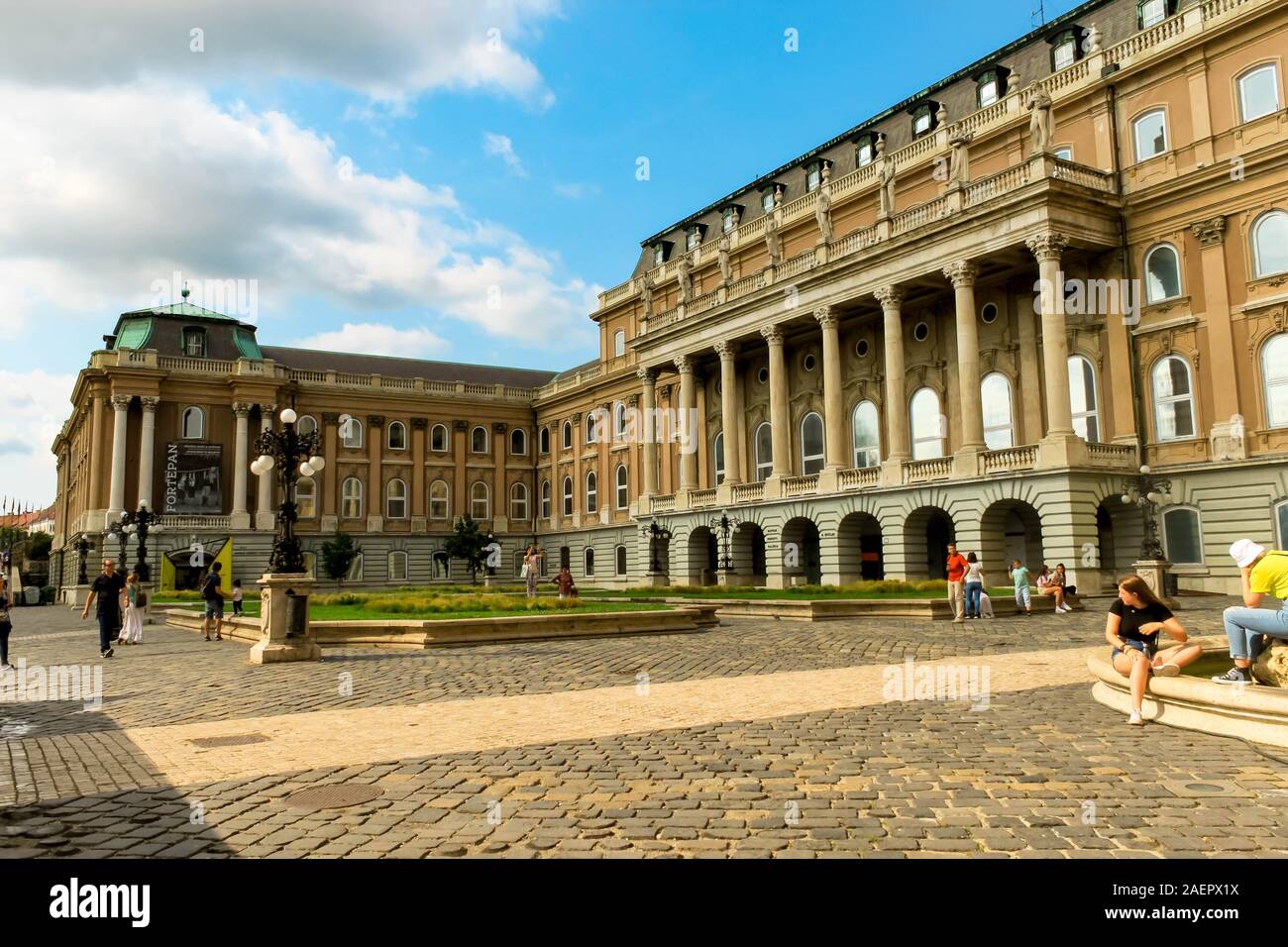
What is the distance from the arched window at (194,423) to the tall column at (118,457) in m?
3.52

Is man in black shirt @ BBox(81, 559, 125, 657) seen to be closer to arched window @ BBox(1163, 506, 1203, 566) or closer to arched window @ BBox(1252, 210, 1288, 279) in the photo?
arched window @ BBox(1163, 506, 1203, 566)

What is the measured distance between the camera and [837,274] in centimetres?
4066

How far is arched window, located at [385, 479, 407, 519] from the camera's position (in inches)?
2621

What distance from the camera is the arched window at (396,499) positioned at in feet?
218

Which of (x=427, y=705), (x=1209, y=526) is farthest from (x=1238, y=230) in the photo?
(x=427, y=705)

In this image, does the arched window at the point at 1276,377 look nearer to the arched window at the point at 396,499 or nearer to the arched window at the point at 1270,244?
the arched window at the point at 1270,244

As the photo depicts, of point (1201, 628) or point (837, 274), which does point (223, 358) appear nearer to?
point (837, 274)

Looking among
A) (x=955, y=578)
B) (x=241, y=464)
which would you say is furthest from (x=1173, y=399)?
(x=241, y=464)

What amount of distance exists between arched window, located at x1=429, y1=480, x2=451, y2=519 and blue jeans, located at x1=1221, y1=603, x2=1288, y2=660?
62984 millimetres

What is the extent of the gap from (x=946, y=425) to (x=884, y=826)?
3607cm

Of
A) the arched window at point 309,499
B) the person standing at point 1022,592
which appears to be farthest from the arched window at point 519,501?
the person standing at point 1022,592

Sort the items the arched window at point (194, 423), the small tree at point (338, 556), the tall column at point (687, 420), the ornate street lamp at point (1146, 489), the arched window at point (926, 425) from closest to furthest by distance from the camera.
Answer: the ornate street lamp at point (1146, 489) < the arched window at point (926, 425) < the tall column at point (687, 420) < the small tree at point (338, 556) < the arched window at point (194, 423)

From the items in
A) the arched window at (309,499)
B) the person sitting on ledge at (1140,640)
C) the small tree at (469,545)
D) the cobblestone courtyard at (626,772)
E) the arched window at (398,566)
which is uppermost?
the arched window at (309,499)

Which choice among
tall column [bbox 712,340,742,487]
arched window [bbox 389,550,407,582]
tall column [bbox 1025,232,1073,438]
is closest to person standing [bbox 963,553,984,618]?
→ tall column [bbox 1025,232,1073,438]
